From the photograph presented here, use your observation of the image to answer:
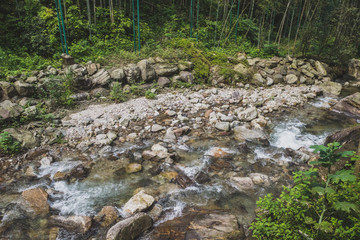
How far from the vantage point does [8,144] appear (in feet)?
18.2

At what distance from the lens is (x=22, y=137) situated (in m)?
5.90

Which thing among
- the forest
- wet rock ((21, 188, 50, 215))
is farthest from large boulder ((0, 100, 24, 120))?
wet rock ((21, 188, 50, 215))

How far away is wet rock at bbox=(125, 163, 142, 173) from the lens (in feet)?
17.4

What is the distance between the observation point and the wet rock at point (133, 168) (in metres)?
5.31

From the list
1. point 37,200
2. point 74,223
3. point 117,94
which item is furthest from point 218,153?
point 117,94

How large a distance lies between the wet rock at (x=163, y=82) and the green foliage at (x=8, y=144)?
636 centimetres

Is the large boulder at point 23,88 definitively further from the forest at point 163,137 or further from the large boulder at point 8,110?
the large boulder at point 8,110

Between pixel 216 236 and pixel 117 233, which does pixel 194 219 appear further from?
pixel 117 233

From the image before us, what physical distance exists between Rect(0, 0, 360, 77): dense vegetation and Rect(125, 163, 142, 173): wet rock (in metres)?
6.76

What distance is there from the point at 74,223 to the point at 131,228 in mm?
1143

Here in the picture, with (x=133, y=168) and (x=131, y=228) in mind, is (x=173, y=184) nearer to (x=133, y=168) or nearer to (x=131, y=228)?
(x=133, y=168)

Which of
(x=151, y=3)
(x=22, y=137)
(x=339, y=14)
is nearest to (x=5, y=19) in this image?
(x=22, y=137)

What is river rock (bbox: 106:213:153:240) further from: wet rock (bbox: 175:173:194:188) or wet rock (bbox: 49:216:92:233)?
wet rock (bbox: 175:173:194:188)

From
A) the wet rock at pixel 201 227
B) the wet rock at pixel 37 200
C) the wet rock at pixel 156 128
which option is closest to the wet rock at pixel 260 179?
the wet rock at pixel 201 227
